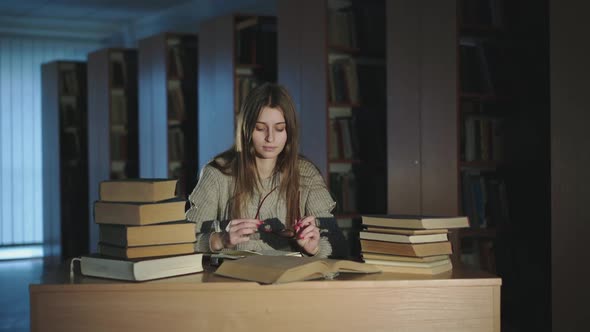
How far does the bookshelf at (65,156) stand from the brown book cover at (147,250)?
6.72 meters

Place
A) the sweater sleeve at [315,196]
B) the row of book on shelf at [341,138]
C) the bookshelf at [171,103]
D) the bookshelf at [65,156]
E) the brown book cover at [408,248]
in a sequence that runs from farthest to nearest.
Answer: the bookshelf at [65,156] < the bookshelf at [171,103] < the row of book on shelf at [341,138] < the sweater sleeve at [315,196] < the brown book cover at [408,248]

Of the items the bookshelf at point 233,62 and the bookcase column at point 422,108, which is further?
the bookshelf at point 233,62

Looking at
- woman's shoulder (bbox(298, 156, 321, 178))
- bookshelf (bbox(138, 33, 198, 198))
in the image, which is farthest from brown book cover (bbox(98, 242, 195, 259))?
bookshelf (bbox(138, 33, 198, 198))

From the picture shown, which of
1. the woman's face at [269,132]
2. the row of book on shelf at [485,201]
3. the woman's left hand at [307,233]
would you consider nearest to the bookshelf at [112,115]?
the row of book on shelf at [485,201]

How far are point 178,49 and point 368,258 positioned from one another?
503cm

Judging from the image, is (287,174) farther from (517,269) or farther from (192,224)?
(517,269)

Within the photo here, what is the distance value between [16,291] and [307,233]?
4979 millimetres

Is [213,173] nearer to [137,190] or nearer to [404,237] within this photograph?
[137,190]

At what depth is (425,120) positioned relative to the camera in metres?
4.47

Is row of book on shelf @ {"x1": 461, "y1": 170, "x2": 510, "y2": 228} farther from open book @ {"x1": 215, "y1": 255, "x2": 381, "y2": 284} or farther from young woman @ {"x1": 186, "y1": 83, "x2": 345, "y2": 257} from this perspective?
open book @ {"x1": 215, "y1": 255, "x2": 381, "y2": 284}

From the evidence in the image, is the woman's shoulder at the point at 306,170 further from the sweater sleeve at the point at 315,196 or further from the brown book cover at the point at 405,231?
the brown book cover at the point at 405,231

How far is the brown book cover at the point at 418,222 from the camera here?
1861mm

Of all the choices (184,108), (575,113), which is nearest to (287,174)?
(575,113)

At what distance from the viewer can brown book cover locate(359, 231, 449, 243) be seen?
1.86 meters
